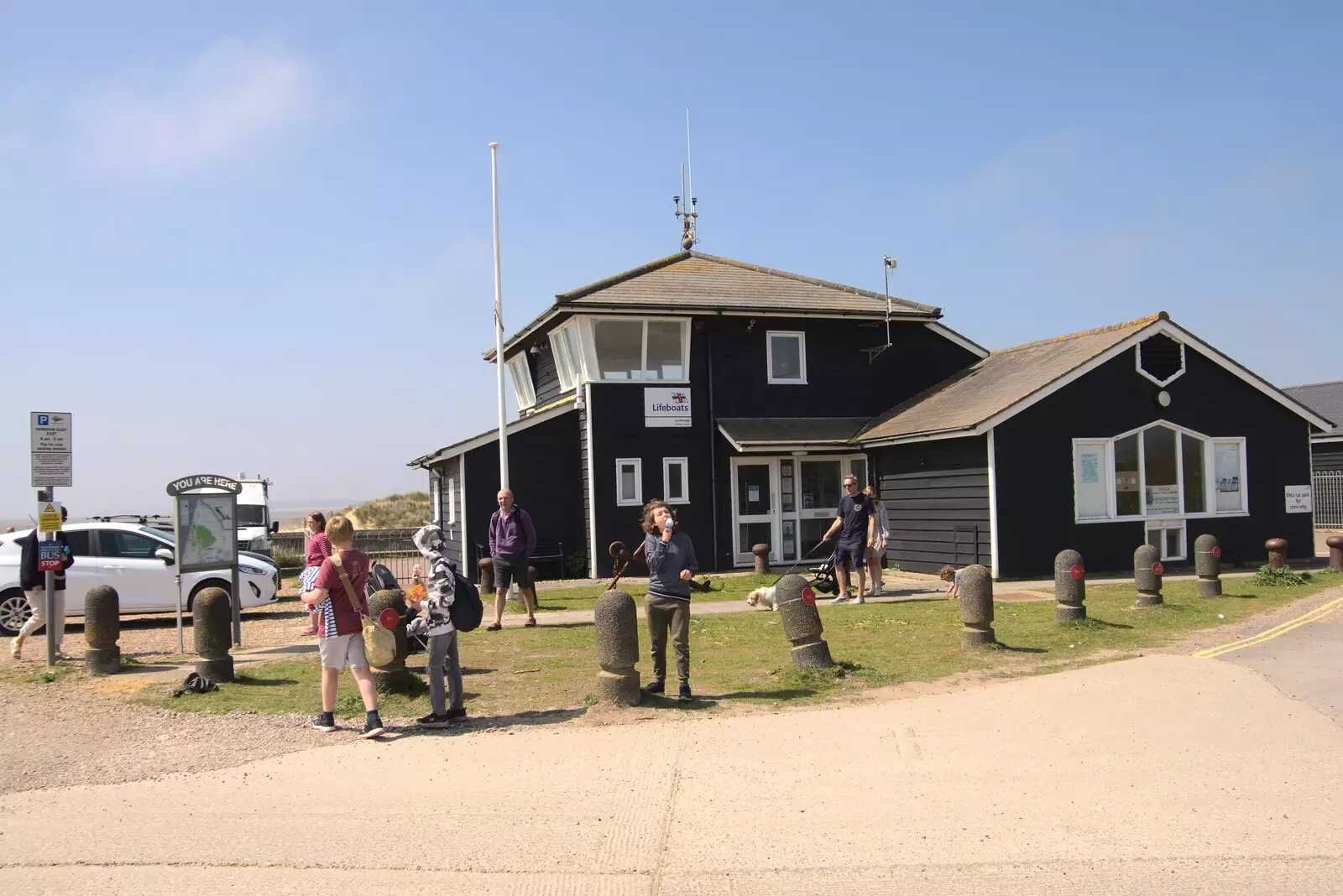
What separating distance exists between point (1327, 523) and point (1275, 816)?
35193 millimetres

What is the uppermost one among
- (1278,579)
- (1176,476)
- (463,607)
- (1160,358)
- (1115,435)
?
(1160,358)

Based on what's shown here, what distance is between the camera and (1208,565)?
15039mm

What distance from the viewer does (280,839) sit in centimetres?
570

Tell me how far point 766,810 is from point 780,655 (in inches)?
198

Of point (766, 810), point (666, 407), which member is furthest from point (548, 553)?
point (766, 810)

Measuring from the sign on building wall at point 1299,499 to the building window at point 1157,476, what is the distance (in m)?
1.19

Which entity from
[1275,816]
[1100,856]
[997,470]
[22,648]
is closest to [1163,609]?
[997,470]

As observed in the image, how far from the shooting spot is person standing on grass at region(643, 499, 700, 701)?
8.74m

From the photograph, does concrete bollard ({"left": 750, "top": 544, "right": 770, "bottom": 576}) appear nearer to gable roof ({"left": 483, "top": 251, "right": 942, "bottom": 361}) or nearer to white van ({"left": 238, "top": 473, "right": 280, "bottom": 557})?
gable roof ({"left": 483, "top": 251, "right": 942, "bottom": 361})

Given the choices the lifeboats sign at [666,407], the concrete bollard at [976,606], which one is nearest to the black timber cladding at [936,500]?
the lifeboats sign at [666,407]

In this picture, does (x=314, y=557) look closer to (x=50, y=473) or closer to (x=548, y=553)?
(x=50, y=473)

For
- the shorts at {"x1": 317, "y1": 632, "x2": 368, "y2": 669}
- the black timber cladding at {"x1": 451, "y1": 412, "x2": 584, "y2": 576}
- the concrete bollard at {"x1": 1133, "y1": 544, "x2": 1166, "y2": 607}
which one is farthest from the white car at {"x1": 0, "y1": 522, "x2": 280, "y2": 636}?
the concrete bollard at {"x1": 1133, "y1": 544, "x2": 1166, "y2": 607}

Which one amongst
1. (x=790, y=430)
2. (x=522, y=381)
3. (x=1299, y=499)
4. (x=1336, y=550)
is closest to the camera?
(x=1336, y=550)

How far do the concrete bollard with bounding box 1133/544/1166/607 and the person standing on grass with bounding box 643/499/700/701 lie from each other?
726 cm
